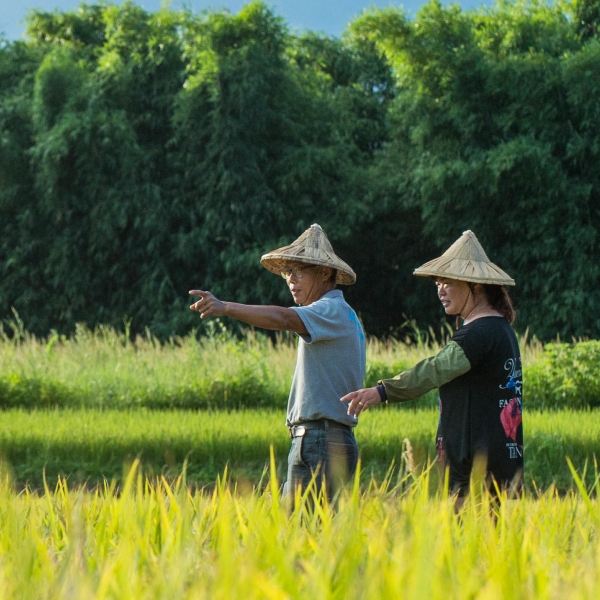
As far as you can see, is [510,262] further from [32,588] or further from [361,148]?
[32,588]

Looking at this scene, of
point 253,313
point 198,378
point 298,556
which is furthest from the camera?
point 198,378

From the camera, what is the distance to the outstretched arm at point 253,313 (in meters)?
3.60

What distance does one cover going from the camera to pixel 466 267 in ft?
12.9

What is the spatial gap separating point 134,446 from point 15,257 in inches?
715

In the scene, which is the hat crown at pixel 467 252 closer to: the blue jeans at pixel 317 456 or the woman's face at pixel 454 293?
the woman's face at pixel 454 293

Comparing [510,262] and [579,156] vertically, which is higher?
[579,156]

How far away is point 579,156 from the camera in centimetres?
2317

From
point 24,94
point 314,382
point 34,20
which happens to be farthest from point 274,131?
point 314,382

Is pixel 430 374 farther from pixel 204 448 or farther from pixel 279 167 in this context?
pixel 279 167

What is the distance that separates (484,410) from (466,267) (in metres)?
0.58

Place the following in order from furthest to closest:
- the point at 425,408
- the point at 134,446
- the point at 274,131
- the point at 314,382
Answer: the point at 274,131 < the point at 425,408 < the point at 134,446 < the point at 314,382

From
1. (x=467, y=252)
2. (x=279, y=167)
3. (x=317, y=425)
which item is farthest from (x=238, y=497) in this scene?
(x=279, y=167)

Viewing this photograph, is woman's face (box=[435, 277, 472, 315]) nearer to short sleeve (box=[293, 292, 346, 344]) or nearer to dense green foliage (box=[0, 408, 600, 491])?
short sleeve (box=[293, 292, 346, 344])

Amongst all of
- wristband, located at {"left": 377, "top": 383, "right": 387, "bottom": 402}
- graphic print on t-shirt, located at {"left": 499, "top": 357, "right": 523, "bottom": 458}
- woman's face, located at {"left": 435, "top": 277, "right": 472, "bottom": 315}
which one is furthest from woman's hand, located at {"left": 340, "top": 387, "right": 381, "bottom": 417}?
woman's face, located at {"left": 435, "top": 277, "right": 472, "bottom": 315}
